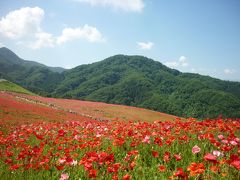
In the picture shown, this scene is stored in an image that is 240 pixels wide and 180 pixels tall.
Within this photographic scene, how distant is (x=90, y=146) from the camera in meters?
6.60

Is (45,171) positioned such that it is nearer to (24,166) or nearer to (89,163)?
(24,166)

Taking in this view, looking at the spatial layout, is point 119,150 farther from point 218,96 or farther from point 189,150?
point 218,96

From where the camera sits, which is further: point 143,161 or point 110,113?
point 110,113

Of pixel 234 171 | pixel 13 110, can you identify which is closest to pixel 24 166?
pixel 234 171

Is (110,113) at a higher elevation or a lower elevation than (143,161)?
higher

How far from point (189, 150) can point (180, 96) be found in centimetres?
18614

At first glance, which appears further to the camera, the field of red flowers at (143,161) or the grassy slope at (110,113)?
the grassy slope at (110,113)

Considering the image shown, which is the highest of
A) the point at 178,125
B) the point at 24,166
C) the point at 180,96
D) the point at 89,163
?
the point at 180,96

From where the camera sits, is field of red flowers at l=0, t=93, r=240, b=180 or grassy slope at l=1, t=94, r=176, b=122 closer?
field of red flowers at l=0, t=93, r=240, b=180

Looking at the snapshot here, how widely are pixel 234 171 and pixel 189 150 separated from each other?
70.3 inches

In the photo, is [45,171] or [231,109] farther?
[231,109]

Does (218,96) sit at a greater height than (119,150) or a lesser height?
greater

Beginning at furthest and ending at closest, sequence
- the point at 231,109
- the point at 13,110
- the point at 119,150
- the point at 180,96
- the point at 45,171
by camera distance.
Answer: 1. the point at 180,96
2. the point at 231,109
3. the point at 13,110
4. the point at 119,150
5. the point at 45,171

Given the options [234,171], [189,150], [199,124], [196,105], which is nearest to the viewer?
[234,171]
